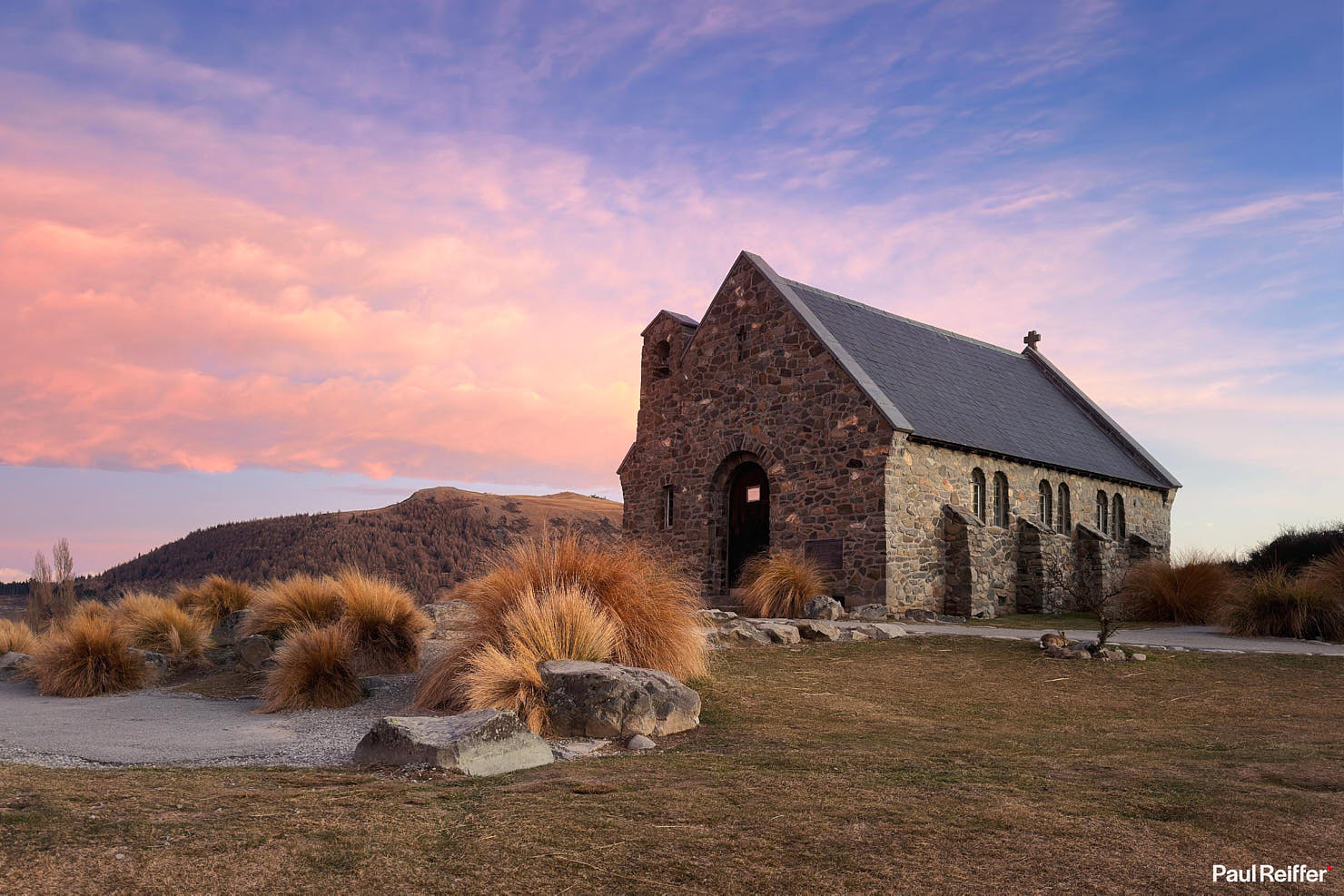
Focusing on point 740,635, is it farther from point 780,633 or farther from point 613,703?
point 613,703

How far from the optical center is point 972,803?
17.8ft

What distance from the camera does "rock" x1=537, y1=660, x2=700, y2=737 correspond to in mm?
7664

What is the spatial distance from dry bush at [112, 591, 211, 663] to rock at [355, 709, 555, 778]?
26.4 ft

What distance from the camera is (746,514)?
2339 cm

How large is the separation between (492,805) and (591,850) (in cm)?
108

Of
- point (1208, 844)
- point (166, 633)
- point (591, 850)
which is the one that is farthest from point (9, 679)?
point (1208, 844)

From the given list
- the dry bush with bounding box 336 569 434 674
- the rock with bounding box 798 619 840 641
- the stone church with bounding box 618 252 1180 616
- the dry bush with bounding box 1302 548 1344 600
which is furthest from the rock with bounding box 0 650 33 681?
the dry bush with bounding box 1302 548 1344 600

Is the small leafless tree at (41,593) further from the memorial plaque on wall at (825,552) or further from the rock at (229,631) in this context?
the memorial plaque on wall at (825,552)

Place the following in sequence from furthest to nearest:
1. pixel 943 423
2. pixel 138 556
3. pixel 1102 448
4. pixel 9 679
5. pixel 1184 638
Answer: pixel 138 556
pixel 1102 448
pixel 943 423
pixel 1184 638
pixel 9 679

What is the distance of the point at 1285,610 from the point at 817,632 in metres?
7.43

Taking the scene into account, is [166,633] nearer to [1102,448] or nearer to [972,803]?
[972,803]

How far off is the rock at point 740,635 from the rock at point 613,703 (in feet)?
15.9

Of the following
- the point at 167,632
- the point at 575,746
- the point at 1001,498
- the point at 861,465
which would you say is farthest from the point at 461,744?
the point at 1001,498

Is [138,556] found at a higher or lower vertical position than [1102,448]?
lower
